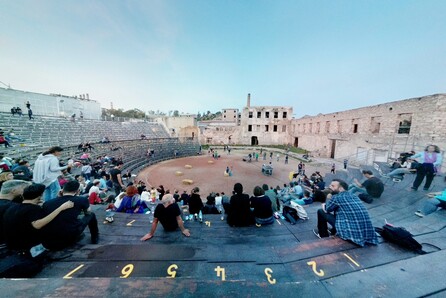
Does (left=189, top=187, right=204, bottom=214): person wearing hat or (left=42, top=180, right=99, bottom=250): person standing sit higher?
(left=42, top=180, right=99, bottom=250): person standing

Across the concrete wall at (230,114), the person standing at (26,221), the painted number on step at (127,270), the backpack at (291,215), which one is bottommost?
the backpack at (291,215)

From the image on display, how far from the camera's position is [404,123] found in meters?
14.4

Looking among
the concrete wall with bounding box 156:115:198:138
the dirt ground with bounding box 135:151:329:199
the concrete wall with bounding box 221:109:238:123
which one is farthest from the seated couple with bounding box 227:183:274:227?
the concrete wall with bounding box 221:109:238:123

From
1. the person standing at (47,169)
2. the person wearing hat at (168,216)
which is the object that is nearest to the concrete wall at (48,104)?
the person standing at (47,169)

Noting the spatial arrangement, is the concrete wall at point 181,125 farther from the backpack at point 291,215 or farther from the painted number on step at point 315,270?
the painted number on step at point 315,270

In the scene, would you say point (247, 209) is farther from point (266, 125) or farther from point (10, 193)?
point (266, 125)

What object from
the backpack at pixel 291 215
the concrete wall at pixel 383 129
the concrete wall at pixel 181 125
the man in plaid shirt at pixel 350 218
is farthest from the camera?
the concrete wall at pixel 181 125

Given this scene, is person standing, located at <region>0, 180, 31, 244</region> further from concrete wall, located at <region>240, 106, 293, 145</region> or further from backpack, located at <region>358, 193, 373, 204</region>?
concrete wall, located at <region>240, 106, 293, 145</region>

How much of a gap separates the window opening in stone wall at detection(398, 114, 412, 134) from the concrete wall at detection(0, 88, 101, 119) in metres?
40.0

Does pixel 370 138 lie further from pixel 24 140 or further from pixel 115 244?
pixel 24 140

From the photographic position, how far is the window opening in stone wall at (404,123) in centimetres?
1402

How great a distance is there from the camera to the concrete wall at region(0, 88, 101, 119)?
19844mm

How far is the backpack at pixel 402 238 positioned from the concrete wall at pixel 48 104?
30.9 m

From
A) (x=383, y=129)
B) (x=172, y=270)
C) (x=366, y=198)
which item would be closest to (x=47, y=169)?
(x=172, y=270)
